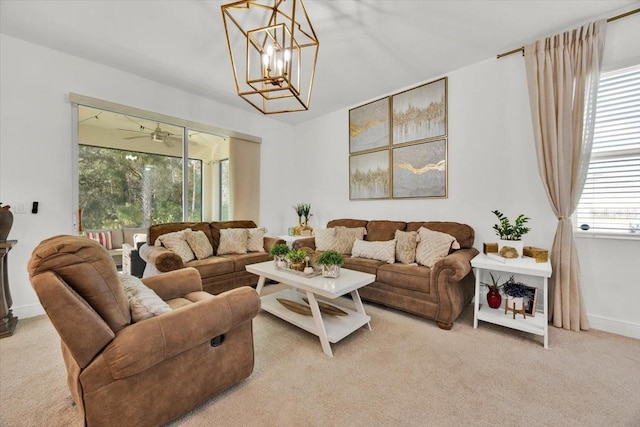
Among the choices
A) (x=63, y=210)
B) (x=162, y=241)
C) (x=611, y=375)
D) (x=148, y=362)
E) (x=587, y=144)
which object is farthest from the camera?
(x=162, y=241)

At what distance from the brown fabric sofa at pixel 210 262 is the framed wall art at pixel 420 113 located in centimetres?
238

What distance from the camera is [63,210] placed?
293 cm

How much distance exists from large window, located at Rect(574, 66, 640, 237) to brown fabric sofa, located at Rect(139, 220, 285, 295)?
11.5ft

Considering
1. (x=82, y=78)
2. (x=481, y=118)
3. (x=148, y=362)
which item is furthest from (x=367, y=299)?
(x=82, y=78)

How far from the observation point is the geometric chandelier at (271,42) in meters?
1.71

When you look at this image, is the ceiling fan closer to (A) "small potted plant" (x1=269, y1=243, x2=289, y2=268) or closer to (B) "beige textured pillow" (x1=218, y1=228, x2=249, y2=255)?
(B) "beige textured pillow" (x1=218, y1=228, x2=249, y2=255)

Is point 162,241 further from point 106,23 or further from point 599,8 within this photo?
point 599,8

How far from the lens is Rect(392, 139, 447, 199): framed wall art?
133 inches

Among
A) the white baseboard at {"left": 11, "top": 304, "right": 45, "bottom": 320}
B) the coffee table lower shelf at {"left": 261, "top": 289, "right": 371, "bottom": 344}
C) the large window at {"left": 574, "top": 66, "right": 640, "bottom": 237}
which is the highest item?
the large window at {"left": 574, "top": 66, "right": 640, "bottom": 237}

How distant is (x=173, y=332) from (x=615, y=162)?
12.2 feet

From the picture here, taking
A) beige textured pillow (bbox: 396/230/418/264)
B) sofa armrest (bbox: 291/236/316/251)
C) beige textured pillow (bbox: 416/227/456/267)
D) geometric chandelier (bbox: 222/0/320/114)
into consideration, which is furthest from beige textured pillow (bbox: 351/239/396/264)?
geometric chandelier (bbox: 222/0/320/114)

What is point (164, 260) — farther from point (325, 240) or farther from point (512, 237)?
point (512, 237)

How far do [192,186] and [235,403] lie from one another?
10.8 feet

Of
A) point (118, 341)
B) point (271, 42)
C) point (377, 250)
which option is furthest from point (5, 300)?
point (377, 250)
